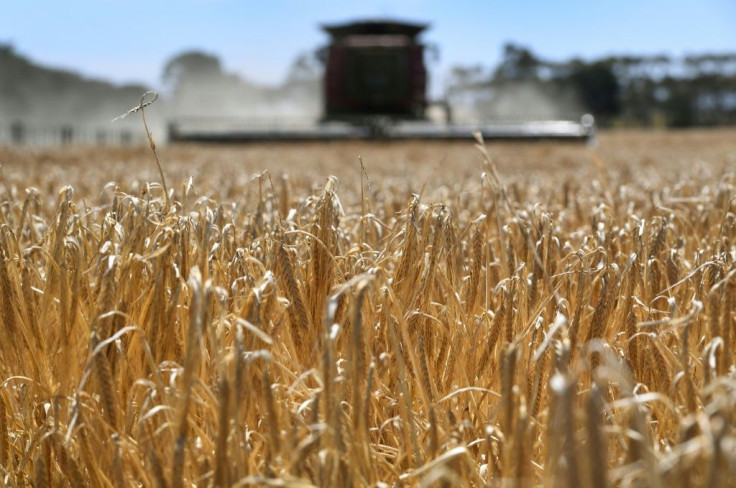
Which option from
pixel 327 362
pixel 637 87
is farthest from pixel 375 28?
pixel 637 87

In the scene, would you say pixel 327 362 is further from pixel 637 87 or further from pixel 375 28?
pixel 637 87

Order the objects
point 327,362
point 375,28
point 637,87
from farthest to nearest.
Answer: point 637,87
point 375,28
point 327,362

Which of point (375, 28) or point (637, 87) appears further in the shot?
point (637, 87)

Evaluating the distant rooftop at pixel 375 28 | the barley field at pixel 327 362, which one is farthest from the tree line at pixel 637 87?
the barley field at pixel 327 362

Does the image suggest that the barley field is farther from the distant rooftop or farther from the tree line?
the tree line

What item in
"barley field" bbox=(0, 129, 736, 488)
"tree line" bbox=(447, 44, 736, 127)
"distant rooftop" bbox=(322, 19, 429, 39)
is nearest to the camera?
"barley field" bbox=(0, 129, 736, 488)

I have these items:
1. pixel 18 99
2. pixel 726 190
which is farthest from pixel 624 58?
pixel 726 190

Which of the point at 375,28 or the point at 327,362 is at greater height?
the point at 375,28

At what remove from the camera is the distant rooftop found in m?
20.0

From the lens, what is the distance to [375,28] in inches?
805

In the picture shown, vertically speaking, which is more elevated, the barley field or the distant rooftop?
the distant rooftop

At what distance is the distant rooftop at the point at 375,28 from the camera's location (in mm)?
19984

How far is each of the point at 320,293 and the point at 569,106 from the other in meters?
56.5

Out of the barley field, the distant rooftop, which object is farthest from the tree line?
the barley field
